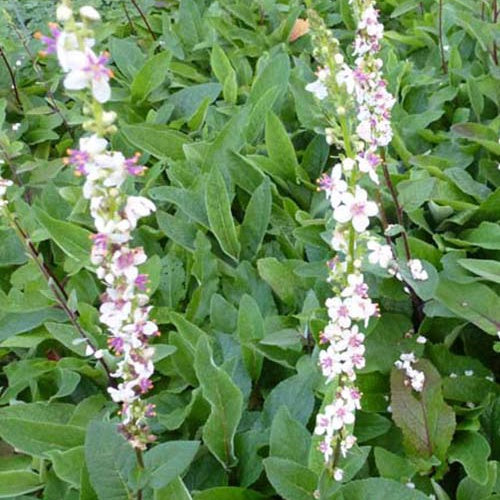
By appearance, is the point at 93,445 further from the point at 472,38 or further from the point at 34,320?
the point at 472,38

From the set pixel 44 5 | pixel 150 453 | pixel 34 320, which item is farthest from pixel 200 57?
pixel 150 453

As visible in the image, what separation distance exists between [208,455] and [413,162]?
1.44 metres

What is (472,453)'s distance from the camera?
2281 millimetres

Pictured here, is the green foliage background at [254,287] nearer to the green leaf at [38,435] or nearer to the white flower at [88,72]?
the green leaf at [38,435]

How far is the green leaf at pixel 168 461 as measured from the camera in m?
1.91

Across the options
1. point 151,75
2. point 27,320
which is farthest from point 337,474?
point 151,75

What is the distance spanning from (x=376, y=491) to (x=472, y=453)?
384mm

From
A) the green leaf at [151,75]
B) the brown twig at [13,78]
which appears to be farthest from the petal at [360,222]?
the brown twig at [13,78]

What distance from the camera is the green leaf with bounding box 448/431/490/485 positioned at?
218 cm

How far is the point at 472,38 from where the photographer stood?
4082 mm

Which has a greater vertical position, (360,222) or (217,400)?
(360,222)

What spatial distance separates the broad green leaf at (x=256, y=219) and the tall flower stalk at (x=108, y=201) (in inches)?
55.1

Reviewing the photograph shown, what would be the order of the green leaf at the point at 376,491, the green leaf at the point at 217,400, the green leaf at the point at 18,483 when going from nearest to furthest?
the green leaf at the point at 376,491 < the green leaf at the point at 217,400 < the green leaf at the point at 18,483

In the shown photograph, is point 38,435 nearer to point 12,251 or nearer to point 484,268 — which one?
point 12,251
